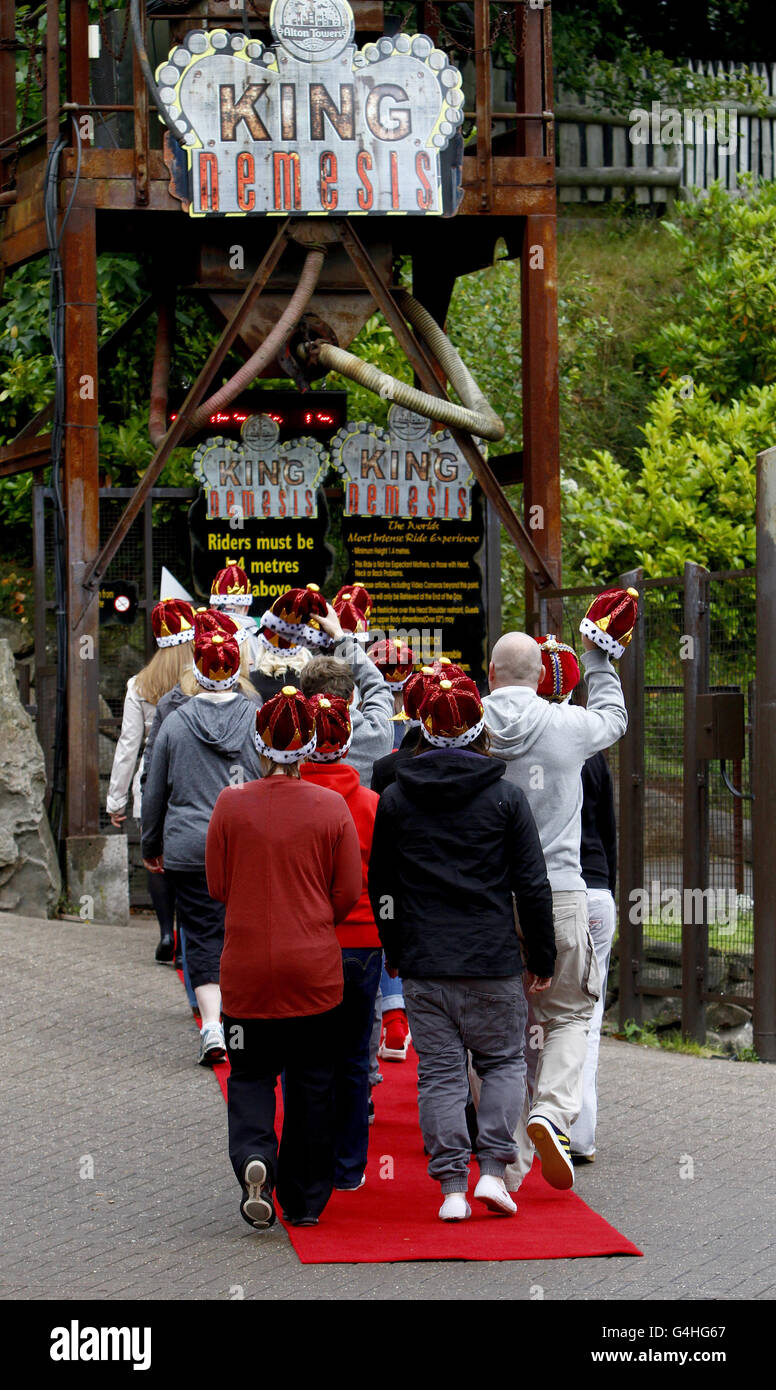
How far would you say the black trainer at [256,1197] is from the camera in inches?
234

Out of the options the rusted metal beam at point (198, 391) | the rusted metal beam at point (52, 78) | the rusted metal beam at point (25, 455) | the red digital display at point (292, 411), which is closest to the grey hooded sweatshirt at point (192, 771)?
the rusted metal beam at point (198, 391)

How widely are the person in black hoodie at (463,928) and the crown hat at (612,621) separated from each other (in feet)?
2.41

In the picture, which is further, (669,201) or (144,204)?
(669,201)

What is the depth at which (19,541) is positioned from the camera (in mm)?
17281

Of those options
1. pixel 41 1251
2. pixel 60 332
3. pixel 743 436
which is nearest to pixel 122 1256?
pixel 41 1251

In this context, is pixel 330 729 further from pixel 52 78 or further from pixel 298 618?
pixel 52 78

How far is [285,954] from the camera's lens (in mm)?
6012

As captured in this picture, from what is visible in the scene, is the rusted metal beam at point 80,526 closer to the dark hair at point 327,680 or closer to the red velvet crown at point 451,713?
the dark hair at point 327,680

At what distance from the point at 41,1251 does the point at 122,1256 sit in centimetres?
27

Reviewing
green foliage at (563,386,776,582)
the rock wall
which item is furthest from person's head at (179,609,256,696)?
green foliage at (563,386,776,582)

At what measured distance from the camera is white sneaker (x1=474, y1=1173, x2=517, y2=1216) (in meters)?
6.09

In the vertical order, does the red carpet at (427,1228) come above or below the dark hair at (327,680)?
below

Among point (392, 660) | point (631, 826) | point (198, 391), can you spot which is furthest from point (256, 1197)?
point (198, 391)
